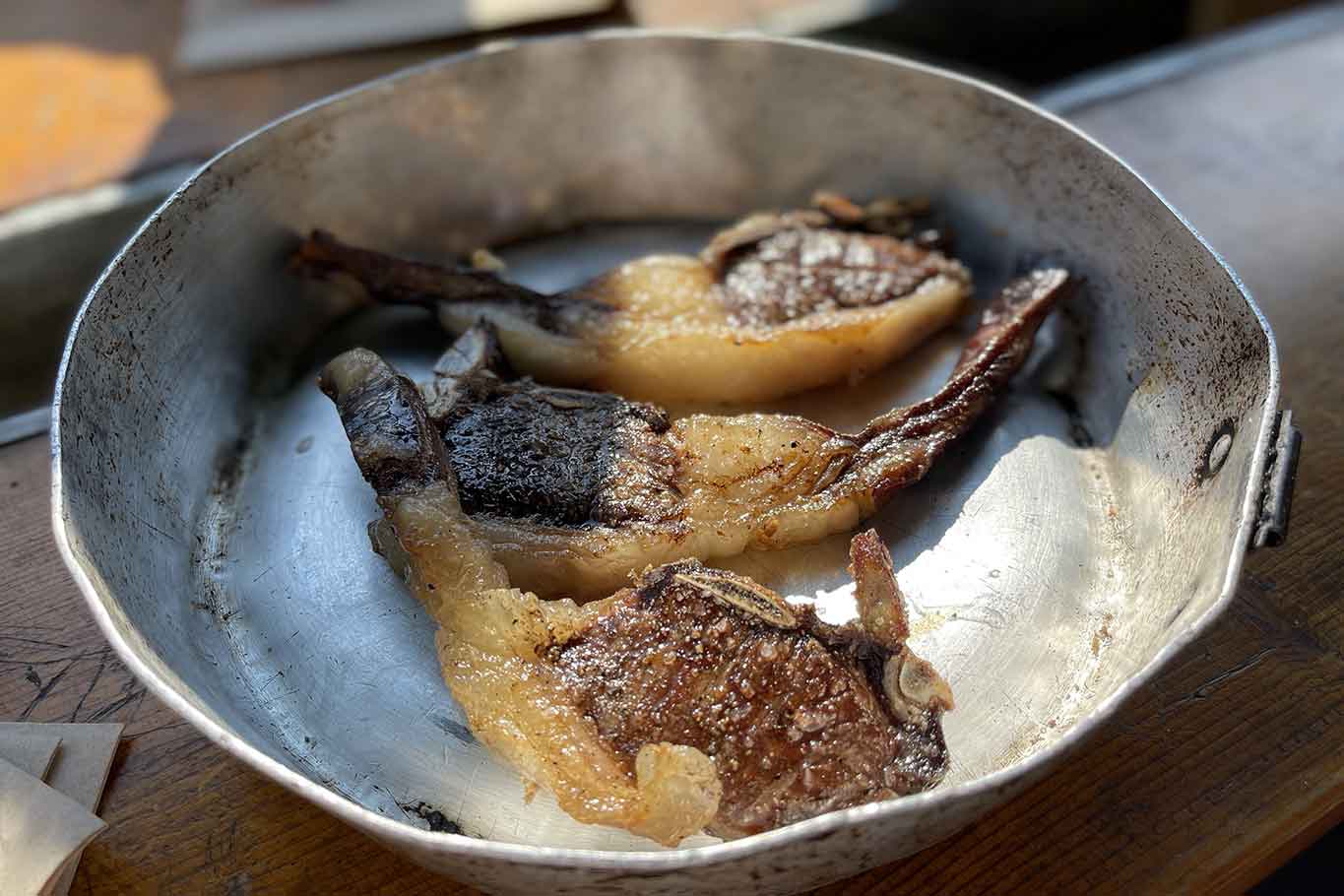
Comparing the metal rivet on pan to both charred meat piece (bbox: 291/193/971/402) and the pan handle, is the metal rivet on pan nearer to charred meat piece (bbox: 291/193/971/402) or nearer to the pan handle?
the pan handle

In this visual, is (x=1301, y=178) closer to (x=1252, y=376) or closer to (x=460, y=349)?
(x=1252, y=376)

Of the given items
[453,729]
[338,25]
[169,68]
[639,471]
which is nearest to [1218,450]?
[639,471]

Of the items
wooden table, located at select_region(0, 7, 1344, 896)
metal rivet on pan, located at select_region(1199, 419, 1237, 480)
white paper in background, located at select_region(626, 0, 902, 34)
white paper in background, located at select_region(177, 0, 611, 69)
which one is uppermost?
white paper in background, located at select_region(177, 0, 611, 69)

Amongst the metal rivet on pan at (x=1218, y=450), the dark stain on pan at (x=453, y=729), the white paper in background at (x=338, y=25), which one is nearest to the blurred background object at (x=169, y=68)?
the white paper in background at (x=338, y=25)

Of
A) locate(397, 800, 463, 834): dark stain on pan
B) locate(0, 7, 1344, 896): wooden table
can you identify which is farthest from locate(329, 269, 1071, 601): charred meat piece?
locate(0, 7, 1344, 896): wooden table

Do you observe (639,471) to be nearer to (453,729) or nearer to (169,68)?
(453,729)
